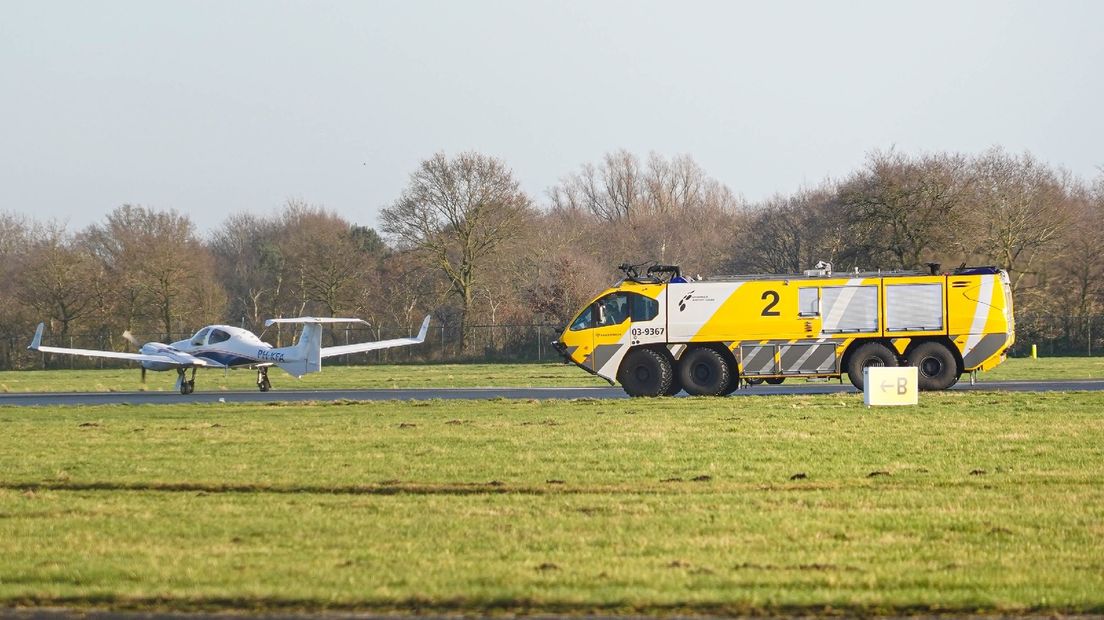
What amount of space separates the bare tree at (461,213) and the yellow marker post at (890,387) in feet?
165

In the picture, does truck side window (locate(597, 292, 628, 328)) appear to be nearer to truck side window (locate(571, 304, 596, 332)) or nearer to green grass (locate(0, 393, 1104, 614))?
truck side window (locate(571, 304, 596, 332))

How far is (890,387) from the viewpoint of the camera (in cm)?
2747

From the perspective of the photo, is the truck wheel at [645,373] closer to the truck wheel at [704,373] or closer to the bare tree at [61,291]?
the truck wheel at [704,373]

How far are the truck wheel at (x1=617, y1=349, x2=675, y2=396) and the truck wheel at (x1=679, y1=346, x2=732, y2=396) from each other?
0.45 meters

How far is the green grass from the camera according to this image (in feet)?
32.3

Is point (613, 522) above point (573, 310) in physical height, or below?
below

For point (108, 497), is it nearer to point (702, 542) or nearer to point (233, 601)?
point (233, 601)

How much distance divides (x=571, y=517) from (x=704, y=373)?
800 inches

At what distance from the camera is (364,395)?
38.0 meters

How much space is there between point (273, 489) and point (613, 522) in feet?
15.8

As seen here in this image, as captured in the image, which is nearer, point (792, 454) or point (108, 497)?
point (108, 497)

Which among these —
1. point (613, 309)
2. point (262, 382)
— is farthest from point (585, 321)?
point (262, 382)

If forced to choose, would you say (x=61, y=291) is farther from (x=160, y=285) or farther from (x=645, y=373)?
(x=645, y=373)

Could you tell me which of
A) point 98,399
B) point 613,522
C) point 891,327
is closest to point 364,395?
point 98,399
